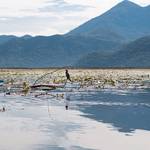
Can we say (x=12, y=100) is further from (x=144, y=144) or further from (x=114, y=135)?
(x=144, y=144)

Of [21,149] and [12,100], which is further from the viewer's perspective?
[12,100]

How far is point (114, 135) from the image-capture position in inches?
1096

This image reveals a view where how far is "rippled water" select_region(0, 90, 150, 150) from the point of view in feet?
81.9

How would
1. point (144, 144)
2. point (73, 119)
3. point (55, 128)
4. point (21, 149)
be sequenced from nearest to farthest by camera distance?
point (21, 149) → point (144, 144) → point (55, 128) → point (73, 119)

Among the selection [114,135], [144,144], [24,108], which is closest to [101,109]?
[24,108]

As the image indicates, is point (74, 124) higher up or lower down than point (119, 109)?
lower down

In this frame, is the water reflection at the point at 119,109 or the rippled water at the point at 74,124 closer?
the rippled water at the point at 74,124

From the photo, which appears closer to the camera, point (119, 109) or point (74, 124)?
point (74, 124)

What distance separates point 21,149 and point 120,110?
18.0 meters

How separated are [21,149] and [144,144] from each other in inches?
217

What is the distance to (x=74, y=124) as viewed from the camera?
3180cm

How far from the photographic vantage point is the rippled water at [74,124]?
24969 millimetres

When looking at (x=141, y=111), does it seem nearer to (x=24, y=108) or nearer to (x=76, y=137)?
(x=24, y=108)

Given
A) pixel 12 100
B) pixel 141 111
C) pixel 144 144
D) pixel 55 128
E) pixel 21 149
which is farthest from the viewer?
pixel 12 100
